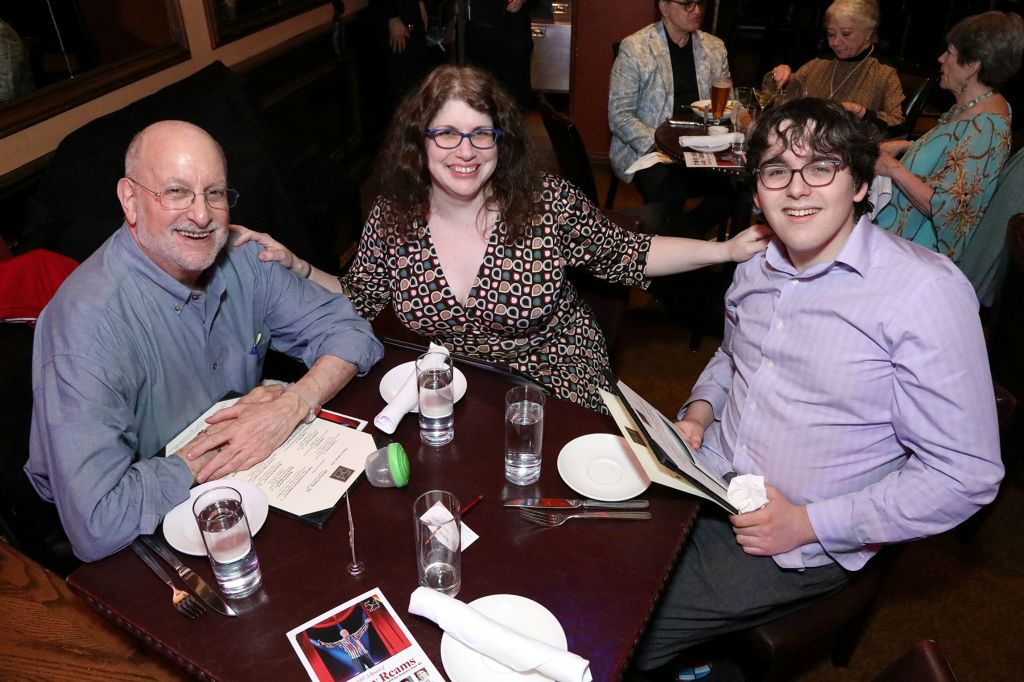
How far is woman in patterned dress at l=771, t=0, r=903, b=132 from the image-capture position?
362 centimetres

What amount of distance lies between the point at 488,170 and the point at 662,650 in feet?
4.18

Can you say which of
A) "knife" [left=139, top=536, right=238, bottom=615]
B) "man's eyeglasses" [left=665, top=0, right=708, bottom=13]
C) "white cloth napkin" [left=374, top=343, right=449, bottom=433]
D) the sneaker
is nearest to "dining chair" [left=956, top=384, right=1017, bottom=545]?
the sneaker

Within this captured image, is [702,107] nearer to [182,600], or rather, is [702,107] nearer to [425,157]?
[425,157]

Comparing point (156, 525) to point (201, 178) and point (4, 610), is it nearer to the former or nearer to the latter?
point (4, 610)

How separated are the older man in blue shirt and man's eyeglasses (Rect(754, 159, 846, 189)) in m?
1.00

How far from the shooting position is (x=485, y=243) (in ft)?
6.77

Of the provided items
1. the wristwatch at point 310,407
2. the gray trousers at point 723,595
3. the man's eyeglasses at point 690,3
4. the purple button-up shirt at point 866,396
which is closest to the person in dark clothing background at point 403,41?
the man's eyeglasses at point 690,3

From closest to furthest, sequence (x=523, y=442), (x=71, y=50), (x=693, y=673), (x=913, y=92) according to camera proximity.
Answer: (x=523, y=442)
(x=693, y=673)
(x=71, y=50)
(x=913, y=92)

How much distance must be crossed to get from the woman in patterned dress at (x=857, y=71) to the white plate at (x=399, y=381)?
2.73 m

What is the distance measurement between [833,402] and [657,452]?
488 mm

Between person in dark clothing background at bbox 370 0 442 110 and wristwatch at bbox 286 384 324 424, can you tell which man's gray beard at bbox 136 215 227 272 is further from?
person in dark clothing background at bbox 370 0 442 110

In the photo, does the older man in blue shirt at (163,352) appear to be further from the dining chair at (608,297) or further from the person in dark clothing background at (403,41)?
the person in dark clothing background at (403,41)

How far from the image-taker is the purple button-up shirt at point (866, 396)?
136 cm

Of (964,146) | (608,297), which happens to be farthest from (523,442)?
(964,146)
